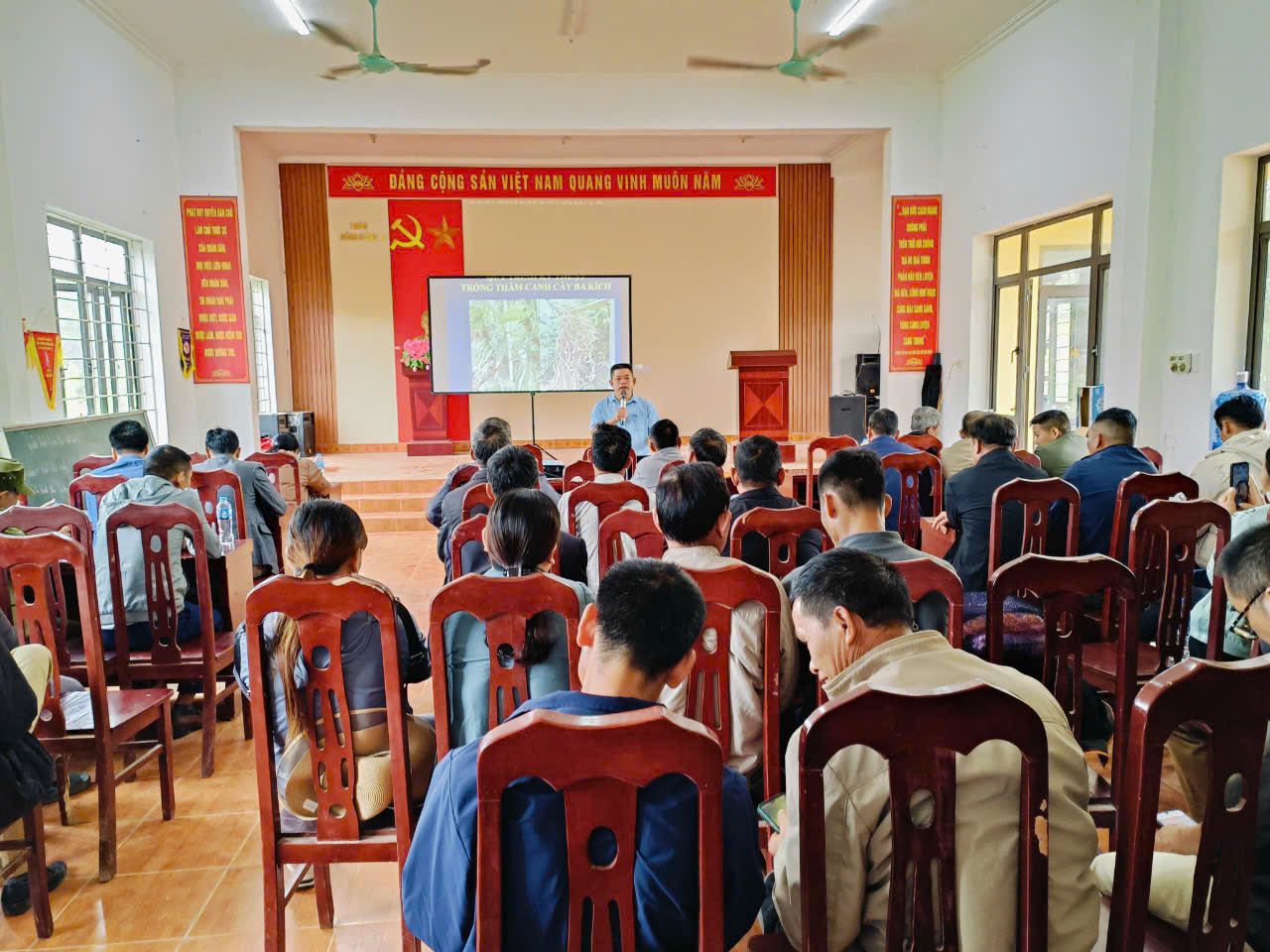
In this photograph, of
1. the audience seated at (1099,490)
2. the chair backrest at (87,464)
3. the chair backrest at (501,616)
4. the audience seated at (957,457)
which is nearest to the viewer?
the chair backrest at (501,616)

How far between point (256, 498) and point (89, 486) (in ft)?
2.35

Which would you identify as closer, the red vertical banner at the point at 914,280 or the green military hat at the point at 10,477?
the green military hat at the point at 10,477

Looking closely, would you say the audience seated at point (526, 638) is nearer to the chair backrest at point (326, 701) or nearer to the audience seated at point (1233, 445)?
the chair backrest at point (326, 701)

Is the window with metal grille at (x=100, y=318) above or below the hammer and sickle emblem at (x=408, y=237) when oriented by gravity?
below

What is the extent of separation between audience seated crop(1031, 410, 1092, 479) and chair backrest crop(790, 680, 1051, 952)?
354 cm

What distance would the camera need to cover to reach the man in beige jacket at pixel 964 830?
96 cm

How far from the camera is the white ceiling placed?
6.13m

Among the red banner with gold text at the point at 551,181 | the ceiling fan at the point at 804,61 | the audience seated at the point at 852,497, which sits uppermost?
the ceiling fan at the point at 804,61

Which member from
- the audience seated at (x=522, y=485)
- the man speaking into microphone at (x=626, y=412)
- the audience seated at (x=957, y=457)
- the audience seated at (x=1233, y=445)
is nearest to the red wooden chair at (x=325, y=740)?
the audience seated at (x=522, y=485)

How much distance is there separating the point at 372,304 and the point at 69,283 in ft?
14.8

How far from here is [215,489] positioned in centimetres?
377

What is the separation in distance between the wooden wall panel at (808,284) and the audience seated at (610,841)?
376 inches

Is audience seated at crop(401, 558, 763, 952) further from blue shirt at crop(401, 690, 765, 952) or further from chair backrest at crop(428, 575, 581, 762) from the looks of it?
chair backrest at crop(428, 575, 581, 762)

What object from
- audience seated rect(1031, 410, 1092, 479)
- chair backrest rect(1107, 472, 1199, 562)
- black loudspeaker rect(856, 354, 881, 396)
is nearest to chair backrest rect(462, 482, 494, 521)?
chair backrest rect(1107, 472, 1199, 562)
